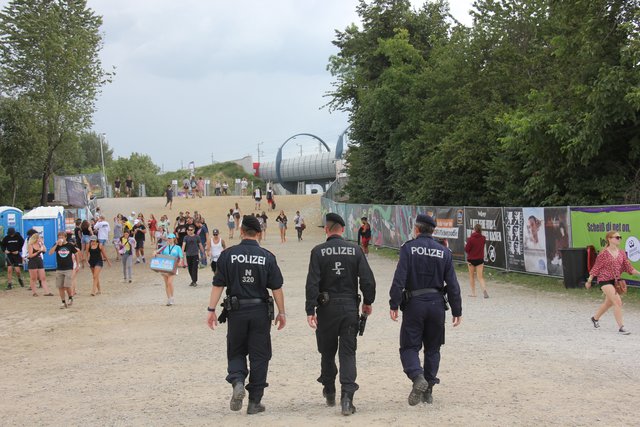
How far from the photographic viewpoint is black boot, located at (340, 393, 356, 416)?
6.16 metres

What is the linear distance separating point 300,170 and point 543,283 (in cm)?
7243

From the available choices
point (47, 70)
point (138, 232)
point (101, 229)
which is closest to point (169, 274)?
point (138, 232)

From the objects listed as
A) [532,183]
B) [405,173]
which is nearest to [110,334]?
[532,183]

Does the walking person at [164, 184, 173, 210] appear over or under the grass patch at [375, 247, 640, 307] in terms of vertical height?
over

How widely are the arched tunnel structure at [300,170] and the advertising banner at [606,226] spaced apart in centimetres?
6614

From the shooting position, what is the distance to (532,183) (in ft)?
66.1

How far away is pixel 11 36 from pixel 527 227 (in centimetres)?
2717

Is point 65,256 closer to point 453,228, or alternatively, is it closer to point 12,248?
point 12,248

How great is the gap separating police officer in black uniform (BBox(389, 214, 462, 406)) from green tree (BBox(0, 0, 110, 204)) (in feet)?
95.4

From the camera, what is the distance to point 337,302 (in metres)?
6.39

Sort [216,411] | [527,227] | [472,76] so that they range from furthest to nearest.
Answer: [472,76], [527,227], [216,411]

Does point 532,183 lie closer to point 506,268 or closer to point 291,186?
point 506,268

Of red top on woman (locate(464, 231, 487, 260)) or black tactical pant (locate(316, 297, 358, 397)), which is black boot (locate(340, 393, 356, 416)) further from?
red top on woman (locate(464, 231, 487, 260))

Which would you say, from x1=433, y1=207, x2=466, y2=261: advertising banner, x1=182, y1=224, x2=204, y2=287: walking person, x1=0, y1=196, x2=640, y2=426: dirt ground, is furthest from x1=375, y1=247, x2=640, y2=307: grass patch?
x1=182, y1=224, x2=204, y2=287: walking person
